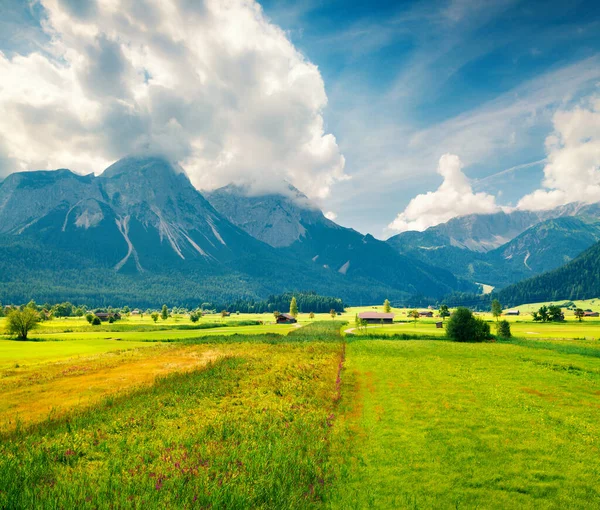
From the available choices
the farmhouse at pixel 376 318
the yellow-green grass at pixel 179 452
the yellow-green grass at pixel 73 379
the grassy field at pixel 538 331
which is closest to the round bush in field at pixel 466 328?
the grassy field at pixel 538 331

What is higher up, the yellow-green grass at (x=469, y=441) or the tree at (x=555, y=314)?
the tree at (x=555, y=314)

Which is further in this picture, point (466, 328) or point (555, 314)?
point (555, 314)

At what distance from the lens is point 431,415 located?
25109 mm

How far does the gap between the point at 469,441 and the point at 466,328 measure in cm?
7673

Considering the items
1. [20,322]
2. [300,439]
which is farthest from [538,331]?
[20,322]

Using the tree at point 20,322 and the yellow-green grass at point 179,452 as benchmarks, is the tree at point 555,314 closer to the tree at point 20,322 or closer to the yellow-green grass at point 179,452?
the yellow-green grass at point 179,452

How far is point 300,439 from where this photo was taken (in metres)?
20.6

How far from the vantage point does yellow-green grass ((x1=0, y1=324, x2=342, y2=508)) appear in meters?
14.3

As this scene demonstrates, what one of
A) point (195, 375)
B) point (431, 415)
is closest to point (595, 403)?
point (431, 415)

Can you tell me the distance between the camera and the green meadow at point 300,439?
48.4 feet

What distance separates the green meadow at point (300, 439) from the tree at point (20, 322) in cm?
5628

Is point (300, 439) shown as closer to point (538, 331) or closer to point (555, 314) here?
point (538, 331)

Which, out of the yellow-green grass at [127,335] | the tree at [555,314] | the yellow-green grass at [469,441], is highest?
the tree at [555,314]

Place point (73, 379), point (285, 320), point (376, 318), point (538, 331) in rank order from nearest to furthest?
point (73, 379) < point (538, 331) < point (376, 318) < point (285, 320)
